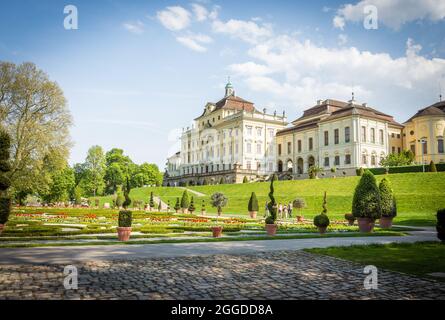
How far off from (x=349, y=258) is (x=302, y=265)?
177cm

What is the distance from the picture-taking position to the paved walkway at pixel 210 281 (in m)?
5.75

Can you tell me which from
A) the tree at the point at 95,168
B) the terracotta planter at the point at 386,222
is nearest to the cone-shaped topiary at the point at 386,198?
the terracotta planter at the point at 386,222

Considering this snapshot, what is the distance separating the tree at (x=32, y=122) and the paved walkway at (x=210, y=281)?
982 inches

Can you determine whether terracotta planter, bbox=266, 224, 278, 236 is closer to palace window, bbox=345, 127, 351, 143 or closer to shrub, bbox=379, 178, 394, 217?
shrub, bbox=379, 178, 394, 217

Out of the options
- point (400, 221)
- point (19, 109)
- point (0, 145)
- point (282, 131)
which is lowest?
point (400, 221)

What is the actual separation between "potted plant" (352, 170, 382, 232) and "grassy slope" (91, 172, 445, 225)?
8.86 metres

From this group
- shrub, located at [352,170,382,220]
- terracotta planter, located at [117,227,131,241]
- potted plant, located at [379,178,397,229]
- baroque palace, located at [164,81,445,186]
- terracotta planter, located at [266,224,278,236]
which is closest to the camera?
terracotta planter, located at [117,227,131,241]

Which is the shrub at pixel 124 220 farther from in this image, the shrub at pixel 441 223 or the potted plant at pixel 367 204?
the potted plant at pixel 367 204

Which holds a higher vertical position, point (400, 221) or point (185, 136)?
point (185, 136)

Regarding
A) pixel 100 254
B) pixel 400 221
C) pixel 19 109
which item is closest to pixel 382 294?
pixel 100 254

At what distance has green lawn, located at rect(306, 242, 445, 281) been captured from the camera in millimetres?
8117

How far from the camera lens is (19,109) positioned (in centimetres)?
3012

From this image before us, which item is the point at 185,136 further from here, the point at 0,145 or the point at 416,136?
the point at 0,145

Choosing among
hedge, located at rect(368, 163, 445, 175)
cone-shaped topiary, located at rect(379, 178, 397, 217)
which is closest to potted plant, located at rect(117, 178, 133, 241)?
cone-shaped topiary, located at rect(379, 178, 397, 217)
